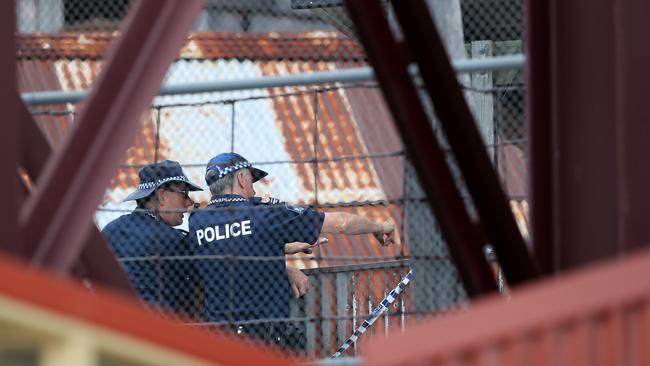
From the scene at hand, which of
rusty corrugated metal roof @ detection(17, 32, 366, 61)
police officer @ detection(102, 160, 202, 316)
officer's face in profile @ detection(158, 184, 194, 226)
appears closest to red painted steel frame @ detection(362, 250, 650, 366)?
police officer @ detection(102, 160, 202, 316)

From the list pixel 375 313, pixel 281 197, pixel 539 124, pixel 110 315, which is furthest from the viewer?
pixel 281 197

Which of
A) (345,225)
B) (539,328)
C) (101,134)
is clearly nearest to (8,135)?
(101,134)

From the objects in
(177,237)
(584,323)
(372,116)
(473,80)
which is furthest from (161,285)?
(584,323)

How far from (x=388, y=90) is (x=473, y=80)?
3465mm

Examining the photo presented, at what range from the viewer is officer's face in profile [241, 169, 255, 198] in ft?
34.7

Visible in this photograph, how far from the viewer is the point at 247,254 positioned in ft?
33.3

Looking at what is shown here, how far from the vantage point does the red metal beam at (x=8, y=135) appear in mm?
4855

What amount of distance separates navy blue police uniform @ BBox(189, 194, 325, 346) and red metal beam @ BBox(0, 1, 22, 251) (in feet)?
16.8

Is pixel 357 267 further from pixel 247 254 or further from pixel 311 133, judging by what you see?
pixel 311 133

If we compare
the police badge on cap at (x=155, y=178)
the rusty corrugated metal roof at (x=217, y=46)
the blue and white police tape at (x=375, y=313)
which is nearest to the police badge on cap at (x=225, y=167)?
the police badge on cap at (x=155, y=178)

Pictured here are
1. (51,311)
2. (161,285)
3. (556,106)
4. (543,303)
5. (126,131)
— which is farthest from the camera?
(161,285)

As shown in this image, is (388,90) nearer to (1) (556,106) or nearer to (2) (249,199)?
(1) (556,106)

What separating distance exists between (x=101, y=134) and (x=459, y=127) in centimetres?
206

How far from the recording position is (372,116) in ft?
42.8
